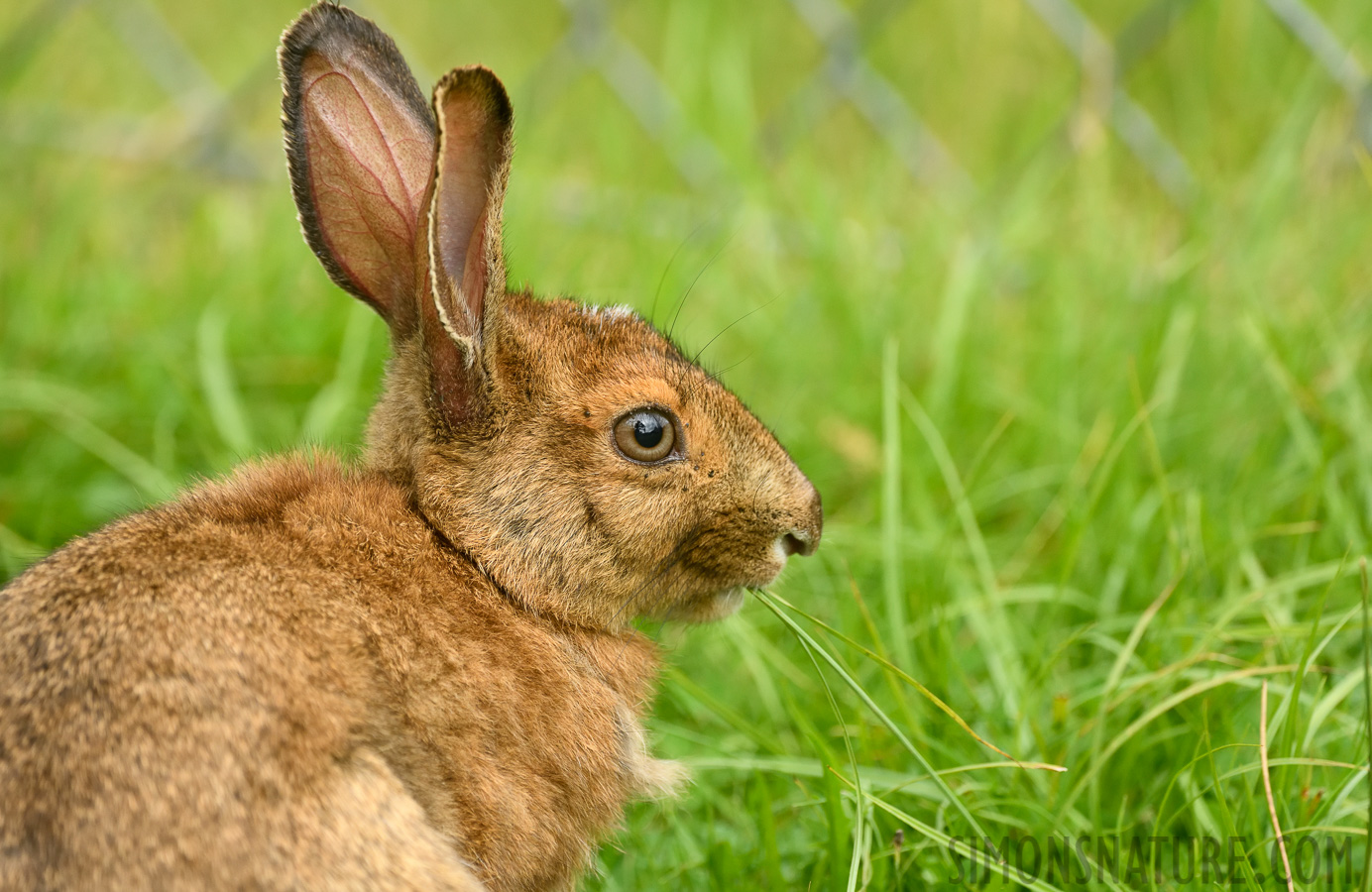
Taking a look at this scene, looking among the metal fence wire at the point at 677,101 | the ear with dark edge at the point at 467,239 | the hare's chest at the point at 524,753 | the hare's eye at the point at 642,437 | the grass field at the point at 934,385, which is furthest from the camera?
the metal fence wire at the point at 677,101

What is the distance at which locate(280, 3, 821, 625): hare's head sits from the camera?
2945 millimetres

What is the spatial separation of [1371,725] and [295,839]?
1.90 m

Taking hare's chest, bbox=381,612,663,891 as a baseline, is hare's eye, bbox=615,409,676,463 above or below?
above

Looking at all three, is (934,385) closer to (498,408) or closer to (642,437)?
(642,437)

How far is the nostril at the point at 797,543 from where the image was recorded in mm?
3238

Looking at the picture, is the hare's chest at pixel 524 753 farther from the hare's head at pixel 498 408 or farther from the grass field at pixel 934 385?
the grass field at pixel 934 385

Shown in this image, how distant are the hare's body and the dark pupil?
0.46 m

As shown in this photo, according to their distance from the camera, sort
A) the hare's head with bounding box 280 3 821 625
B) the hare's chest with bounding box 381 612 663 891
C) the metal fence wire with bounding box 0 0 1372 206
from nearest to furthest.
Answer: the hare's chest with bounding box 381 612 663 891 → the hare's head with bounding box 280 3 821 625 → the metal fence wire with bounding box 0 0 1372 206

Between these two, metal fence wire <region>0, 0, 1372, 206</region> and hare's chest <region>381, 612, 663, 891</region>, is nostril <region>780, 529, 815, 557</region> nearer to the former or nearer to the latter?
hare's chest <region>381, 612, 663, 891</region>

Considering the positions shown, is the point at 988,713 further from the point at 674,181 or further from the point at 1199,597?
the point at 674,181

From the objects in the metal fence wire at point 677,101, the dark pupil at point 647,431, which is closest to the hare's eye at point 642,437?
the dark pupil at point 647,431

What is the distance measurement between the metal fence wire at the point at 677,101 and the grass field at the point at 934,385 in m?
0.06

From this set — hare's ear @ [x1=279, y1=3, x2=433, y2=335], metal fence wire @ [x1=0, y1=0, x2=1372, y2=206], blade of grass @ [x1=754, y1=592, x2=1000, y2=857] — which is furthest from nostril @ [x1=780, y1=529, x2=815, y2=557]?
metal fence wire @ [x1=0, y1=0, x2=1372, y2=206]

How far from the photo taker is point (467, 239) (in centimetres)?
293
